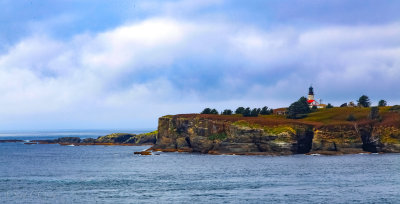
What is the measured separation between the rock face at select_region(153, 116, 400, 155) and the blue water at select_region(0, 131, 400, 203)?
2078 centimetres

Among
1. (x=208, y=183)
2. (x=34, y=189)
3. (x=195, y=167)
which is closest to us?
(x=34, y=189)

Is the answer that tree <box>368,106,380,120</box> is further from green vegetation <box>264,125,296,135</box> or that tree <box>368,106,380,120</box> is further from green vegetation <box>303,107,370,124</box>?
green vegetation <box>264,125,296,135</box>

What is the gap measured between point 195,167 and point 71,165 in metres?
28.6

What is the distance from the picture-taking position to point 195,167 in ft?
335

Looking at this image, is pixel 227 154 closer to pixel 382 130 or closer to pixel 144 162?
pixel 144 162

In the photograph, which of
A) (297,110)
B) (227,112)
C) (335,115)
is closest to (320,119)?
(335,115)

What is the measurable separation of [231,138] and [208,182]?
63366 mm

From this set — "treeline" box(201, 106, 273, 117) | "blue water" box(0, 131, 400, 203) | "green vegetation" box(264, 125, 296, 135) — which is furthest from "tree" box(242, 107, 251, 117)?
"blue water" box(0, 131, 400, 203)

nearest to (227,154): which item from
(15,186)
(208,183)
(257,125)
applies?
(257,125)

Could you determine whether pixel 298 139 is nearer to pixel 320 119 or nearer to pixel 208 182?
pixel 320 119

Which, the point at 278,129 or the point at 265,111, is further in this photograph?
the point at 265,111

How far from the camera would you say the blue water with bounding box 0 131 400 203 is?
208 ft

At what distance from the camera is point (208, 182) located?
78750 mm

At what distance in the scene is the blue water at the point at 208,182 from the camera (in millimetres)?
63469
